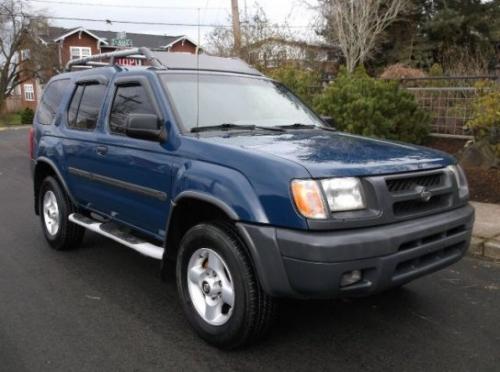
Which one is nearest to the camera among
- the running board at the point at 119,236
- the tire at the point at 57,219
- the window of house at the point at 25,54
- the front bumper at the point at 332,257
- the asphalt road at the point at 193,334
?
the front bumper at the point at 332,257

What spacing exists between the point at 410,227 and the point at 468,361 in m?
0.95

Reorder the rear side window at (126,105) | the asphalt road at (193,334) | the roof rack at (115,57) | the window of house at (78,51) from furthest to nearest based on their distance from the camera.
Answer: the window of house at (78,51)
the roof rack at (115,57)
the rear side window at (126,105)
the asphalt road at (193,334)

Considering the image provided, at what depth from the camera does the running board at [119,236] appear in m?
4.12

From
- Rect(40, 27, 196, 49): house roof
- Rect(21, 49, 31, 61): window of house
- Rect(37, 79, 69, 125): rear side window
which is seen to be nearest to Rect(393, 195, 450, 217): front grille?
Rect(37, 79, 69, 125): rear side window

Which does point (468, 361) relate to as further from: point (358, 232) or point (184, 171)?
point (184, 171)

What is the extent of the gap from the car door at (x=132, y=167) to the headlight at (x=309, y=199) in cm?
118

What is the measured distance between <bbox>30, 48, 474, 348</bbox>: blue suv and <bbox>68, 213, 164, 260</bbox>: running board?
0.02 metres

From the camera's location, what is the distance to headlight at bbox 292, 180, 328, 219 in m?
3.01

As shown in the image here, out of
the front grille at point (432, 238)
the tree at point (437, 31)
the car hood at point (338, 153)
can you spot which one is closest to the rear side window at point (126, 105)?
the car hood at point (338, 153)

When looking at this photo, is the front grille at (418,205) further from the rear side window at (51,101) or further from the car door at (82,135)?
the rear side window at (51,101)

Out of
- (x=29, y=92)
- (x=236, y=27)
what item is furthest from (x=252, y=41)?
(x=29, y=92)

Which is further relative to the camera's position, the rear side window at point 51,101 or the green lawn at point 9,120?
the green lawn at point 9,120

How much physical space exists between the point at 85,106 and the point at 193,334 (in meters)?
2.65

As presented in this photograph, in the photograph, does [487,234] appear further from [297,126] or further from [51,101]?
[51,101]
